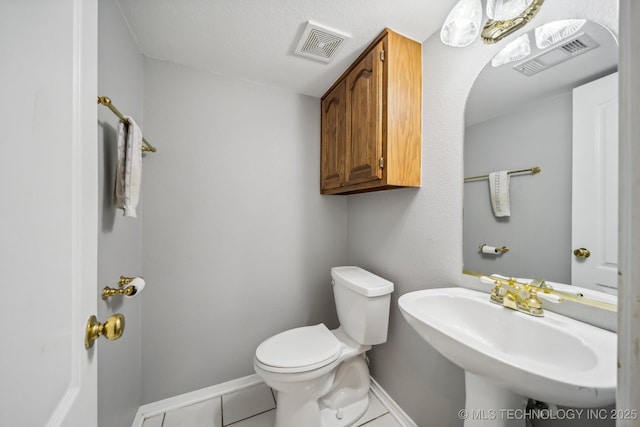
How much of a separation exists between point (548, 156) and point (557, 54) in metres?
0.35

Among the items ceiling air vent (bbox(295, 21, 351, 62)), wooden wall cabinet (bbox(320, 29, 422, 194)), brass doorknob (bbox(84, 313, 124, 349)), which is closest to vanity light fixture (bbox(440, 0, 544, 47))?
wooden wall cabinet (bbox(320, 29, 422, 194))

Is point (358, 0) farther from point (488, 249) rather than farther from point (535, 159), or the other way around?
point (488, 249)

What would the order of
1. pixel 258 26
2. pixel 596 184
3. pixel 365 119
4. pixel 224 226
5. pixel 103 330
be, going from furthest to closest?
pixel 224 226, pixel 365 119, pixel 258 26, pixel 596 184, pixel 103 330

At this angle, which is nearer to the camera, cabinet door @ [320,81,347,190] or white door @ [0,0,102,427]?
white door @ [0,0,102,427]

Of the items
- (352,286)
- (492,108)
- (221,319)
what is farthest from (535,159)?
(221,319)

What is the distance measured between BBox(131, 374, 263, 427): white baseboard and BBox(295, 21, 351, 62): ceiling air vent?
6.93ft

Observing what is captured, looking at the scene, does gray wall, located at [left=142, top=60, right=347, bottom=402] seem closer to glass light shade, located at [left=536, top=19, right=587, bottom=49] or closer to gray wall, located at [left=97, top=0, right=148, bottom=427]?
gray wall, located at [left=97, top=0, right=148, bottom=427]

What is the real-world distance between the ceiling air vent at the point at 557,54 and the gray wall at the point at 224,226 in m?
1.25

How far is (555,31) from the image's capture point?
77 centimetres

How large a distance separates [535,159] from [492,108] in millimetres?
287

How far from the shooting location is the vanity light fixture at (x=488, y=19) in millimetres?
803

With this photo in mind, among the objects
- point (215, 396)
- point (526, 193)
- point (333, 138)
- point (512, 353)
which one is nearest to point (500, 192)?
point (526, 193)

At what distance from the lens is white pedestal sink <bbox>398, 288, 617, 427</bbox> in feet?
1.62

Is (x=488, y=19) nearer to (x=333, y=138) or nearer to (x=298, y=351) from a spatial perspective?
(x=333, y=138)
